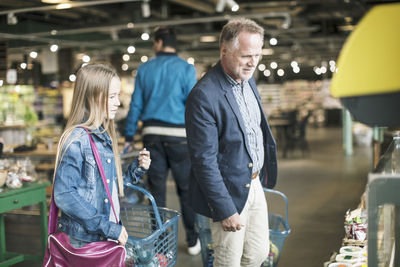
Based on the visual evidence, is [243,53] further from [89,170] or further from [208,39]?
[208,39]

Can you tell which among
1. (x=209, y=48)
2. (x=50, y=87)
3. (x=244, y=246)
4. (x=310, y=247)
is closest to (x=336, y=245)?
(x=310, y=247)

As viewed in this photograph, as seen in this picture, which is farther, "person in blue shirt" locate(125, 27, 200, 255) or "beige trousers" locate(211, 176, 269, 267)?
"person in blue shirt" locate(125, 27, 200, 255)

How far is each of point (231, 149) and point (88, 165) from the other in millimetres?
760

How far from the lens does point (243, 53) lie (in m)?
2.64

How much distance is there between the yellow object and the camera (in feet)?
4.21

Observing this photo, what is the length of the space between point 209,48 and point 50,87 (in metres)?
6.46

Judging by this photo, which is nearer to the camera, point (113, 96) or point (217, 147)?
point (113, 96)

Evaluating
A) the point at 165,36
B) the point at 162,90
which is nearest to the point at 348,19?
the point at 165,36

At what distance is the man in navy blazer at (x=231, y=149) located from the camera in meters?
2.65

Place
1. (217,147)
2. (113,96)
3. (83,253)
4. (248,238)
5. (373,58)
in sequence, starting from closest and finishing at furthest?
(373,58)
(83,253)
(113,96)
(217,147)
(248,238)

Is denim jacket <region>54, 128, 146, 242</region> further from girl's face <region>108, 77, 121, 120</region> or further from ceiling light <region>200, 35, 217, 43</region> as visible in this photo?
ceiling light <region>200, 35, 217, 43</region>

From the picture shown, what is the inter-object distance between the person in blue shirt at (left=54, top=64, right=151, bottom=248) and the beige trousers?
63 centimetres

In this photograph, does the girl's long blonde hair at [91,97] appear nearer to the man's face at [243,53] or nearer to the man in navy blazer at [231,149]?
the man in navy blazer at [231,149]

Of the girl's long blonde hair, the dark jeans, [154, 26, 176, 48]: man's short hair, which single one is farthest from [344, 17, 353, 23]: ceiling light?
the girl's long blonde hair
